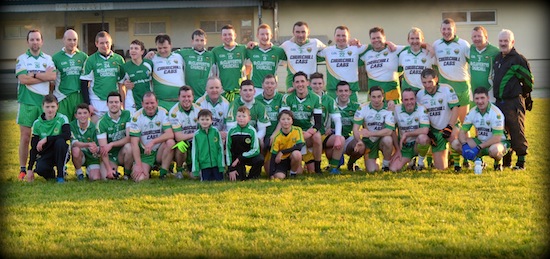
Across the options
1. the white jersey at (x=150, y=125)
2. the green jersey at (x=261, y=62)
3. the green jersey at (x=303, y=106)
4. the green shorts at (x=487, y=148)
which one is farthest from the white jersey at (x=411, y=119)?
the white jersey at (x=150, y=125)

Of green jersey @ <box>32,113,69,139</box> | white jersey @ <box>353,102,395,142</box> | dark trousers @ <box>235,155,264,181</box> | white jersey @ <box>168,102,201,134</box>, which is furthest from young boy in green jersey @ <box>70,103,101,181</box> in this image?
white jersey @ <box>353,102,395,142</box>

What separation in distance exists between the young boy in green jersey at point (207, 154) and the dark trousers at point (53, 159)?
59.6 inches

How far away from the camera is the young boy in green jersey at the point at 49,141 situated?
8.56m

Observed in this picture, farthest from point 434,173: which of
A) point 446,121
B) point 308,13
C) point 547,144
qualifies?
point 308,13

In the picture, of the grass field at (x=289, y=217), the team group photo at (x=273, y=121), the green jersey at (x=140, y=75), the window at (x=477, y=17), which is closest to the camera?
the grass field at (x=289, y=217)

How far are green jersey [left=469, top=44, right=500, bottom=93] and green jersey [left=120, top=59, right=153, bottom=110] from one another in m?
4.12

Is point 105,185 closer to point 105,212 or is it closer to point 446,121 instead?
point 105,212

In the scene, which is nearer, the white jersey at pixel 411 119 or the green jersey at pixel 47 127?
the green jersey at pixel 47 127

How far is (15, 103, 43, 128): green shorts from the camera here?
907 centimetres

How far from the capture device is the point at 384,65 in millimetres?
9641

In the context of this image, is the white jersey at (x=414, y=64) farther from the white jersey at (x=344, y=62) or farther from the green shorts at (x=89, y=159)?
the green shorts at (x=89, y=159)

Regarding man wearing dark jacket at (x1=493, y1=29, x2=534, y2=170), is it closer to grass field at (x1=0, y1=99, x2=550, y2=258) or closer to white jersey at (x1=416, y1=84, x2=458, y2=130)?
grass field at (x1=0, y1=99, x2=550, y2=258)

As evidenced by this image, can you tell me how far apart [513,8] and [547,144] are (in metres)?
14.5

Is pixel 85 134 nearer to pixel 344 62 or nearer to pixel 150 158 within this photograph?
pixel 150 158
